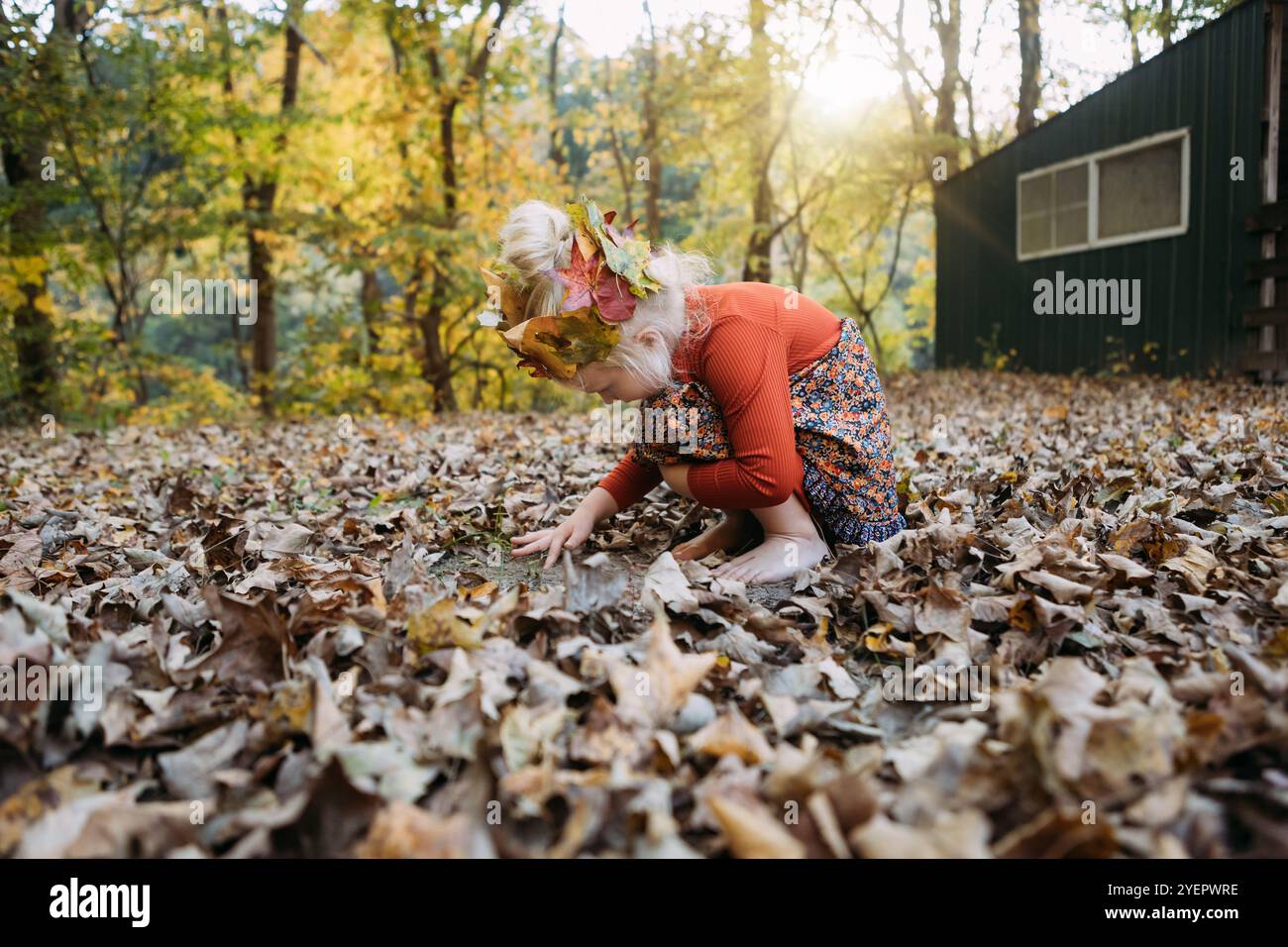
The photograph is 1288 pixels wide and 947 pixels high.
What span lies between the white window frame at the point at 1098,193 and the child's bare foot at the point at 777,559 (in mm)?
7885

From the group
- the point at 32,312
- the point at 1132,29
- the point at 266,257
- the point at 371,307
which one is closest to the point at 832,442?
the point at 32,312

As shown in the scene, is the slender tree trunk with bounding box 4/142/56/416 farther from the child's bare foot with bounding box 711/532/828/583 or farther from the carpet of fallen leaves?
the child's bare foot with bounding box 711/532/828/583

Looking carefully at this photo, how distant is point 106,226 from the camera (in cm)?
912

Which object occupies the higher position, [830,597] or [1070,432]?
[1070,432]

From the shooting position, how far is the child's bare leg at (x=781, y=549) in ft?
7.47

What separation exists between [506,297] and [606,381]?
13.4 inches

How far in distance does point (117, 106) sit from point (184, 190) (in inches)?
69.4

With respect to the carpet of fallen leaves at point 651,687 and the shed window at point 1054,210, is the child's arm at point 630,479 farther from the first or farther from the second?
the shed window at point 1054,210

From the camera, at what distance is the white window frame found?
27.4ft

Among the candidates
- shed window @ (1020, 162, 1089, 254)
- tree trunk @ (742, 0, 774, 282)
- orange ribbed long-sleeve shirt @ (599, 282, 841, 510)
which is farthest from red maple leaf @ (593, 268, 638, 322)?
tree trunk @ (742, 0, 774, 282)

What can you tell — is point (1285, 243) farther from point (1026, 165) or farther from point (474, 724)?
point (474, 724)

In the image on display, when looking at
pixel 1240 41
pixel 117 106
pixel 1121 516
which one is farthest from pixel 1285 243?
pixel 117 106

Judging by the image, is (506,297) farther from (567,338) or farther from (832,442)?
(832,442)

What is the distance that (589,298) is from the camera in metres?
2.17
